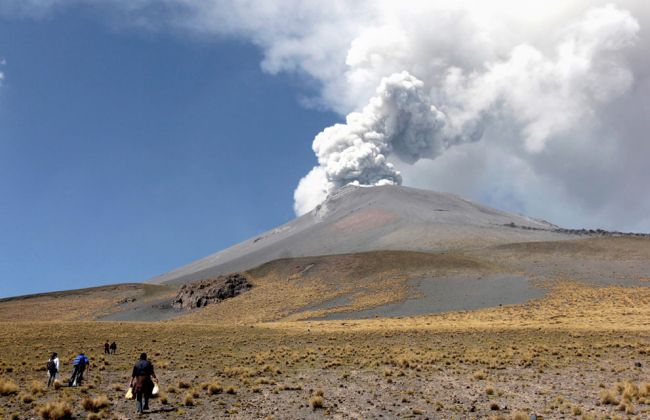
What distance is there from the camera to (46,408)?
11883 mm

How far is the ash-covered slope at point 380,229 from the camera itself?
107 meters

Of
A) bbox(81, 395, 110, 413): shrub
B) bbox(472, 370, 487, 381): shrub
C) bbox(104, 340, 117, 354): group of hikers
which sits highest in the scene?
bbox(104, 340, 117, 354): group of hikers

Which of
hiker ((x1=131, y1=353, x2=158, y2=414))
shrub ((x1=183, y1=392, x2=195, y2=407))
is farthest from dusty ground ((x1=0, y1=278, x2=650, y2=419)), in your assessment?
hiker ((x1=131, y1=353, x2=158, y2=414))

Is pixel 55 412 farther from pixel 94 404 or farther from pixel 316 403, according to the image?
pixel 316 403

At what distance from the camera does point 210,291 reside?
76938 millimetres

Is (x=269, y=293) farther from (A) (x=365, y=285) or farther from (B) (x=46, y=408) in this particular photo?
(B) (x=46, y=408)

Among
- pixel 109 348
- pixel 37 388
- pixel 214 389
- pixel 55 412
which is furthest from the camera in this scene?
pixel 109 348

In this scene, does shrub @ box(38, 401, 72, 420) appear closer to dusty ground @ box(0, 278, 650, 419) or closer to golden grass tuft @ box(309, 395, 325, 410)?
dusty ground @ box(0, 278, 650, 419)

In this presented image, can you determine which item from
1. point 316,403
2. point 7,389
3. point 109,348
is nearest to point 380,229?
point 109,348

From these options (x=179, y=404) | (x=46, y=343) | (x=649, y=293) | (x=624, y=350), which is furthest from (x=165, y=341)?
(x=649, y=293)

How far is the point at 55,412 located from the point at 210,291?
66708 millimetres

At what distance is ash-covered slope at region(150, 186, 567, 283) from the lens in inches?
4203

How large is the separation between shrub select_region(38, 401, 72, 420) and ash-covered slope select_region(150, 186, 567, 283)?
88.2 m

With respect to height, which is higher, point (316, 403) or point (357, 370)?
point (316, 403)
